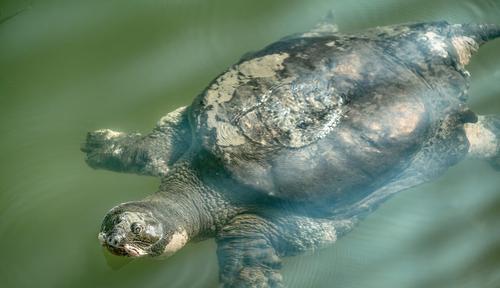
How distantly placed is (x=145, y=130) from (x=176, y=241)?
57.2 inches

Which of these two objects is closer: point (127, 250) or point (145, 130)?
point (127, 250)

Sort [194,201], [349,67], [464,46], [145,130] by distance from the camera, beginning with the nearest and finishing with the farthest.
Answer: [349,67] → [194,201] → [464,46] → [145,130]

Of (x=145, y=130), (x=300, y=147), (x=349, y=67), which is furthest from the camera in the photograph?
(x=145, y=130)

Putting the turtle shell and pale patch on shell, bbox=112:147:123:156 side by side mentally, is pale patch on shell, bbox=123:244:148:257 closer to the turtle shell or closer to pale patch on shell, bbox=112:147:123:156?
the turtle shell

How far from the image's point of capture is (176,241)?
3.37m

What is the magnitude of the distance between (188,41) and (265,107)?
1886 mm

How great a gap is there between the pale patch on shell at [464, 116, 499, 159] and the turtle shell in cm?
55

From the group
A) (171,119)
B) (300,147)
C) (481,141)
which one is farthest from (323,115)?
(481,141)

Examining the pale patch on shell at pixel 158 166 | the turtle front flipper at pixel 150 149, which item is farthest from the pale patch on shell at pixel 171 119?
the pale patch on shell at pixel 158 166

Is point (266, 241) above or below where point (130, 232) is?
below

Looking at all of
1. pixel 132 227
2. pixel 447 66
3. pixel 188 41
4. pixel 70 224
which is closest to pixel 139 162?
pixel 70 224

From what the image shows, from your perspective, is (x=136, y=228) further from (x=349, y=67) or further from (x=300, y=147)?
Answer: (x=349, y=67)

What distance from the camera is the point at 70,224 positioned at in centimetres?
411

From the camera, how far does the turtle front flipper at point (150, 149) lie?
3943 millimetres
